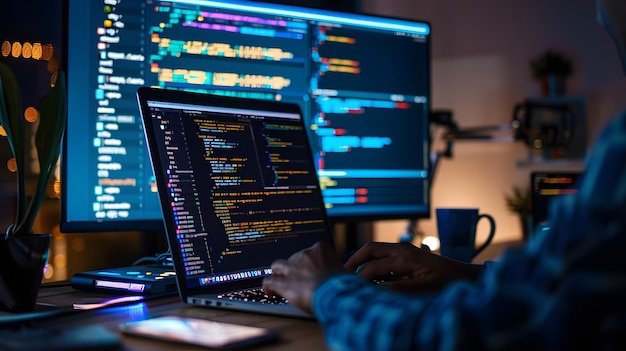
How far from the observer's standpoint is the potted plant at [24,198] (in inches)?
34.9

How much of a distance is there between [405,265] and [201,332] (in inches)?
15.1

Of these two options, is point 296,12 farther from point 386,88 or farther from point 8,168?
point 8,168

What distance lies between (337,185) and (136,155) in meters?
0.43

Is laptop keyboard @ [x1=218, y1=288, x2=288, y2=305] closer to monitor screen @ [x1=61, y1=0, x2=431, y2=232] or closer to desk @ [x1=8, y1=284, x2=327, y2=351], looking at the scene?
desk @ [x1=8, y1=284, x2=327, y2=351]

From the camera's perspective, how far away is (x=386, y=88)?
1.57m

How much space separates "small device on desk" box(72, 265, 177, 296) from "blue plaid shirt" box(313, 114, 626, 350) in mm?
585

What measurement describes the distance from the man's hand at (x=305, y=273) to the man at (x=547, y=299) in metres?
0.15

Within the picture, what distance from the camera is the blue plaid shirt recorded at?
0.49 meters

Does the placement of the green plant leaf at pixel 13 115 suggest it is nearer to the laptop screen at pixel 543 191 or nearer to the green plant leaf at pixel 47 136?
the green plant leaf at pixel 47 136

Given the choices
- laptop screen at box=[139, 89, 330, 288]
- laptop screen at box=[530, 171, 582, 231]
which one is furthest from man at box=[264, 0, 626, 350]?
laptop screen at box=[530, 171, 582, 231]

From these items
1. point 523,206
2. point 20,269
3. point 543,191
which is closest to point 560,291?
point 20,269

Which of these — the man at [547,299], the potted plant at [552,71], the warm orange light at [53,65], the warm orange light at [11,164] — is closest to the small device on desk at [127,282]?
the warm orange light at [11,164]

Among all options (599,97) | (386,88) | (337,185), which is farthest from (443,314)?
(599,97)

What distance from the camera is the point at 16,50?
1.24 m
